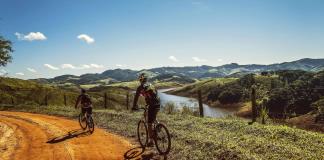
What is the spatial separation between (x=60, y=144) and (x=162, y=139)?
19.4ft

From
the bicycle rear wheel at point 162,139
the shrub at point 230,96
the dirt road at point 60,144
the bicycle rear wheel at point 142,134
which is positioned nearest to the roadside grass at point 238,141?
the bicycle rear wheel at point 162,139

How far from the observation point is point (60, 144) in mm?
15305

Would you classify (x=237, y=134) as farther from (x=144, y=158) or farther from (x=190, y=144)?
(x=144, y=158)

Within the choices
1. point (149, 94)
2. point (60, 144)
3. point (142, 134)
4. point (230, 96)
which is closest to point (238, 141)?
point (142, 134)

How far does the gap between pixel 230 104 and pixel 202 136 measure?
69387 mm

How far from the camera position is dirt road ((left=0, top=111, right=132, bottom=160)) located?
42.6 feet

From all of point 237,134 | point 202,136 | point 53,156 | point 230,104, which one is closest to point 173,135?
point 202,136

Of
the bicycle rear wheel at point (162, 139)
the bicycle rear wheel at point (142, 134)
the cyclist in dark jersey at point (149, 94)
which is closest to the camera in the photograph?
the bicycle rear wheel at point (162, 139)

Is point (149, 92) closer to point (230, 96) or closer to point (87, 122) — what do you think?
point (87, 122)

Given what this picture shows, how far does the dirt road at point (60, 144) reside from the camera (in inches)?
511

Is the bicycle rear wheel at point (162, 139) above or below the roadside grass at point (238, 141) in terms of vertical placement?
above

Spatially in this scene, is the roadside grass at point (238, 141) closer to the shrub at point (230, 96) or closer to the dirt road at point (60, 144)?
the dirt road at point (60, 144)

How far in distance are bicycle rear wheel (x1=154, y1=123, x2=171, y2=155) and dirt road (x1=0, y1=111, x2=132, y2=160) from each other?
5.31 feet

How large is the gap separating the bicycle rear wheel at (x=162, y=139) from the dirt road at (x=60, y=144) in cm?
162
